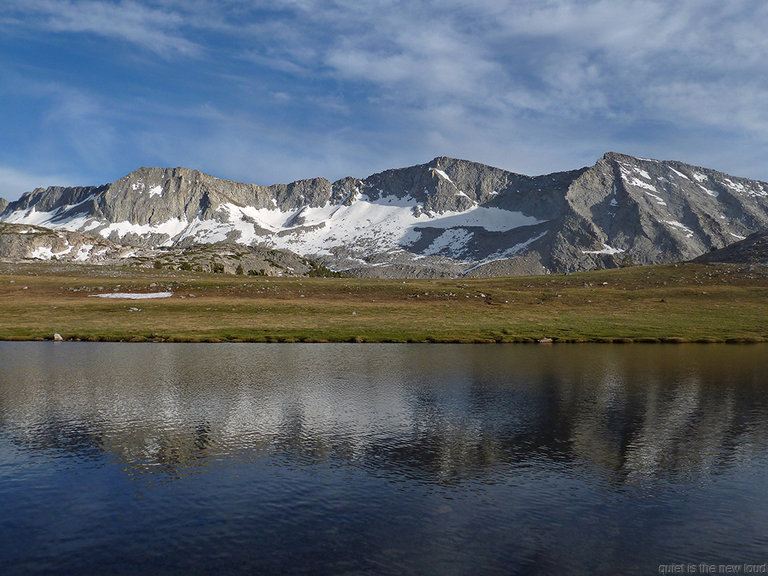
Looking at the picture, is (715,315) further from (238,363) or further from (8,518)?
(8,518)

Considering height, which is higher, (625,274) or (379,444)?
(625,274)

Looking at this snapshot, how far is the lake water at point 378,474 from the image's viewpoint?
12.8 m

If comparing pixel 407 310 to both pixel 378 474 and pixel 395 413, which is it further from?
pixel 378 474

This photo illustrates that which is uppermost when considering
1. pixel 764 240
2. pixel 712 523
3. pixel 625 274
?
pixel 764 240

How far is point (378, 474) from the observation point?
17953mm

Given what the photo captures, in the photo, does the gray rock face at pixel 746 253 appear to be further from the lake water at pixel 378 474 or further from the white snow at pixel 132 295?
the white snow at pixel 132 295

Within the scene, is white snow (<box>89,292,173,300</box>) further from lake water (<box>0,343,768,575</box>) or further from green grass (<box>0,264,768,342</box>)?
lake water (<box>0,343,768,575</box>)

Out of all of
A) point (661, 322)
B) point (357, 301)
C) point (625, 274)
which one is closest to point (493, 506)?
point (661, 322)

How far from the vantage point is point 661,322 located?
247 ft

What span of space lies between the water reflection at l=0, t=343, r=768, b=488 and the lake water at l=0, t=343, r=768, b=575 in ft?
0.48

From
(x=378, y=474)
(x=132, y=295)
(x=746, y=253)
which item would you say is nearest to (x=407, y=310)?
(x=132, y=295)

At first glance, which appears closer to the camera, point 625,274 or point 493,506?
point 493,506

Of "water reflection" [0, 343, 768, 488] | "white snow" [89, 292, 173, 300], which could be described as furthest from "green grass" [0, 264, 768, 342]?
Result: "water reflection" [0, 343, 768, 488]

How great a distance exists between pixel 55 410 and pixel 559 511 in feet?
76.6
